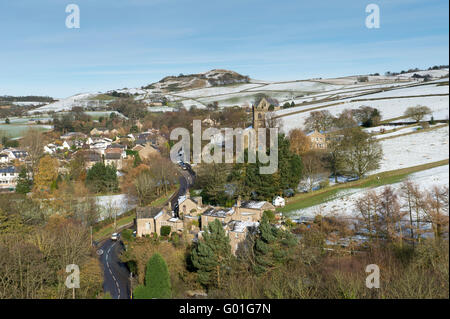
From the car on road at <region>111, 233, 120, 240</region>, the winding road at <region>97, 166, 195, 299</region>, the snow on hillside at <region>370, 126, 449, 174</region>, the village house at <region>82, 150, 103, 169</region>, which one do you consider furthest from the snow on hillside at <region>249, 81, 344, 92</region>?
the winding road at <region>97, 166, 195, 299</region>

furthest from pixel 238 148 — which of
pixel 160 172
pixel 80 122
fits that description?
pixel 80 122

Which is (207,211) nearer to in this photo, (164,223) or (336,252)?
(164,223)

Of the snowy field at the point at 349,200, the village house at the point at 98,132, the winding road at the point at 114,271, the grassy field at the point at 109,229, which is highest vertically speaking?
the village house at the point at 98,132

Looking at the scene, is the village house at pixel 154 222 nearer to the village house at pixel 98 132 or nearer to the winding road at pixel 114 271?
the winding road at pixel 114 271

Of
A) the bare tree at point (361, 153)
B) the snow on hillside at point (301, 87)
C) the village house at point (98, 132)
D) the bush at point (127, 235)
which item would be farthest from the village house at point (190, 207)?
the snow on hillside at point (301, 87)

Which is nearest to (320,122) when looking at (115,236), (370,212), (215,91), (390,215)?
(370,212)

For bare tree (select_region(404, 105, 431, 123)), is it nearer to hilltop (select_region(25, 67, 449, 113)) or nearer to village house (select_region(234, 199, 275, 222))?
village house (select_region(234, 199, 275, 222))
